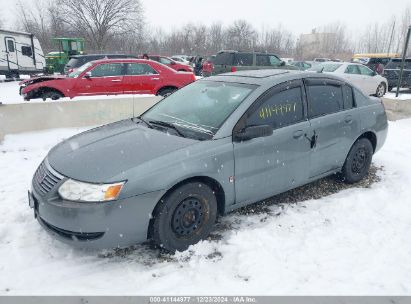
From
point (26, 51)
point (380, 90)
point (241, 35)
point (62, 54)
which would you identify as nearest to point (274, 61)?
point (380, 90)

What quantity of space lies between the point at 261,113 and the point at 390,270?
6.42 feet

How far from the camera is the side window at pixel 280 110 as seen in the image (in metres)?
3.71

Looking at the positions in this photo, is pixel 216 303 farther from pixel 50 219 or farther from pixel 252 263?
pixel 50 219

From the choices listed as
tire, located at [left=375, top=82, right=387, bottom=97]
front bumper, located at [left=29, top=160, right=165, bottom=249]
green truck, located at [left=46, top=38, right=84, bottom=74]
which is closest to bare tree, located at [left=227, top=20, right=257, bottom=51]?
green truck, located at [left=46, top=38, right=84, bottom=74]

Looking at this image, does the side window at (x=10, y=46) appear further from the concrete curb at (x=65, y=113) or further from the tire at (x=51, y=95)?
the concrete curb at (x=65, y=113)

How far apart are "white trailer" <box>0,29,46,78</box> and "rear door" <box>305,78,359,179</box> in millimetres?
21406

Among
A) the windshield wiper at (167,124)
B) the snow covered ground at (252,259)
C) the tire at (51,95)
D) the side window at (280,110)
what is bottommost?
the snow covered ground at (252,259)

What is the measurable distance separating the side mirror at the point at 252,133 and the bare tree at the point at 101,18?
46039 millimetres

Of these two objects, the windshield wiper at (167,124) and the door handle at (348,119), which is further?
the door handle at (348,119)

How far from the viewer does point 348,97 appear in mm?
4754

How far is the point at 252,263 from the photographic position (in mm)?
3133

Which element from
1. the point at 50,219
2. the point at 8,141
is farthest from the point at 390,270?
the point at 8,141

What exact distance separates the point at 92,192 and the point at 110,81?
780cm

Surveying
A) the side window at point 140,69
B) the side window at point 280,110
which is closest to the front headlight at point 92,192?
the side window at point 280,110
